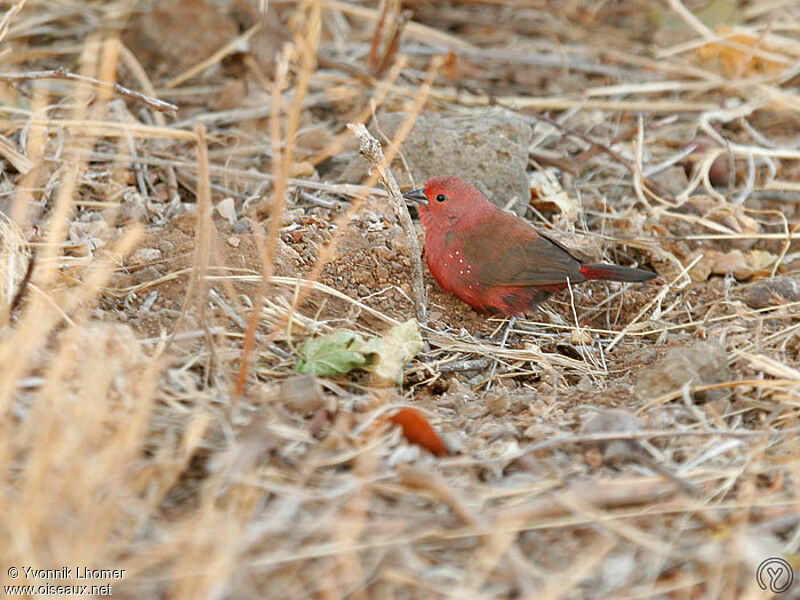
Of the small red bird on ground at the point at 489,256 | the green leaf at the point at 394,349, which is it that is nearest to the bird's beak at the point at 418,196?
the small red bird on ground at the point at 489,256

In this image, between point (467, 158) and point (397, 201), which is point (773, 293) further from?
point (397, 201)

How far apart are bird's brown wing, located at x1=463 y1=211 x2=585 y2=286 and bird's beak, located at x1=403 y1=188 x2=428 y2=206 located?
0.88 ft

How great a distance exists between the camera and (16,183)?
164 inches

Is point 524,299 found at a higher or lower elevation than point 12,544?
lower

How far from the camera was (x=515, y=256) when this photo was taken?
13.3 feet

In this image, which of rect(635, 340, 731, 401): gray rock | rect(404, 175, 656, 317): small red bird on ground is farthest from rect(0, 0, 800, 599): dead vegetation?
rect(404, 175, 656, 317): small red bird on ground

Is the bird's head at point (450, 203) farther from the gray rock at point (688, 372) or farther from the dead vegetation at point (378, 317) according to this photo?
the gray rock at point (688, 372)

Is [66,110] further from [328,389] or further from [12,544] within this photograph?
[12,544]

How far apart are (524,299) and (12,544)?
246 centimetres

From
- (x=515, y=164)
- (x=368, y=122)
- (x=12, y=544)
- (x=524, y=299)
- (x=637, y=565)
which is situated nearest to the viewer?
(x=12, y=544)

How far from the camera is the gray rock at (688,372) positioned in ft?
10.1

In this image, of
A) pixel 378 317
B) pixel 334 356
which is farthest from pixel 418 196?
pixel 334 356

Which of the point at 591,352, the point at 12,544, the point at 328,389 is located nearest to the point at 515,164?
the point at 591,352

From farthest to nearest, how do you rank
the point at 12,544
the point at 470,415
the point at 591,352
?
the point at 591,352, the point at 470,415, the point at 12,544
